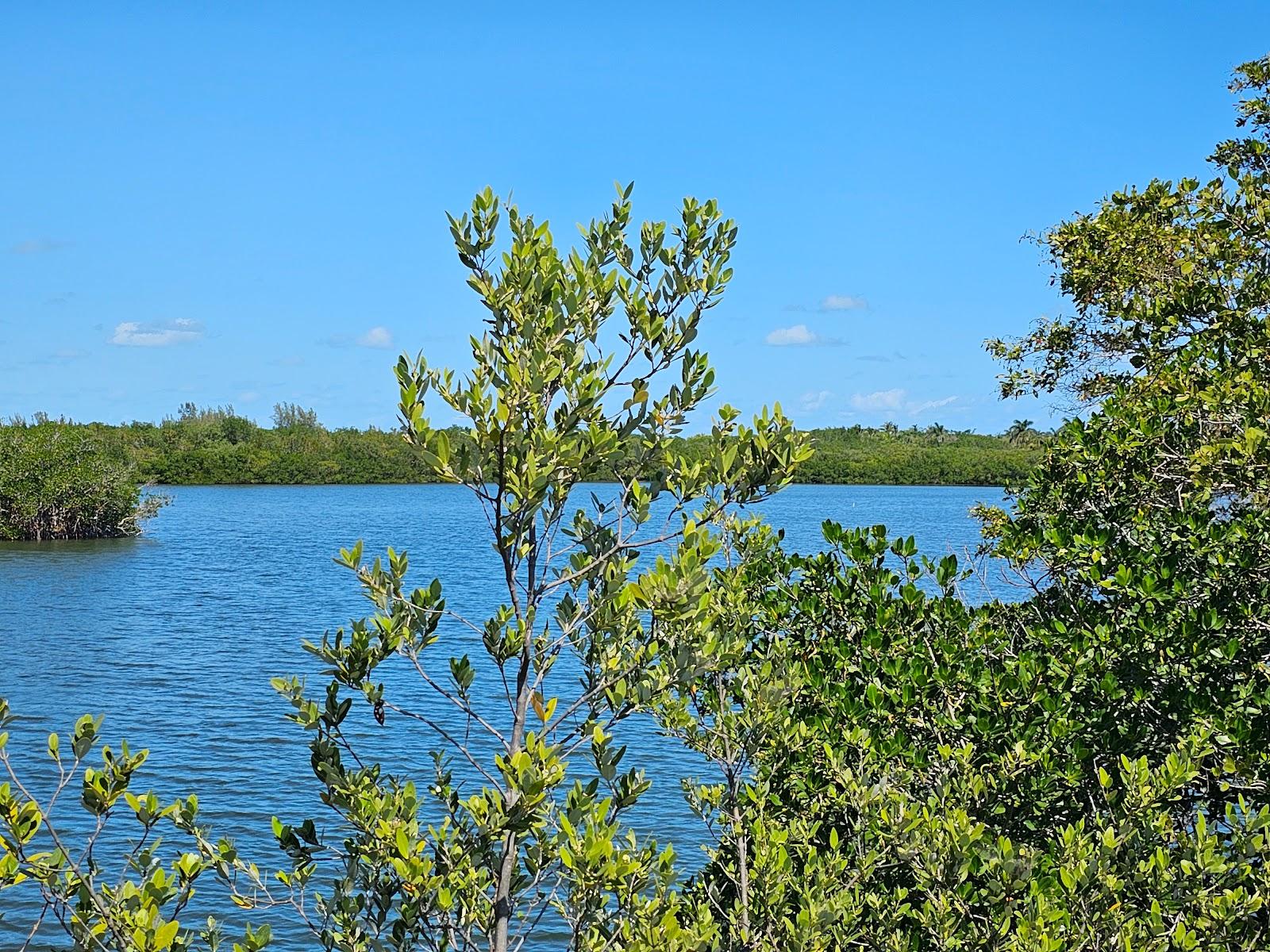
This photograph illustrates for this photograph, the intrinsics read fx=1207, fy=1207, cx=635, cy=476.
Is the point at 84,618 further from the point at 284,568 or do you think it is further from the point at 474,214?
the point at 474,214

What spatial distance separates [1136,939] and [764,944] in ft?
4.53

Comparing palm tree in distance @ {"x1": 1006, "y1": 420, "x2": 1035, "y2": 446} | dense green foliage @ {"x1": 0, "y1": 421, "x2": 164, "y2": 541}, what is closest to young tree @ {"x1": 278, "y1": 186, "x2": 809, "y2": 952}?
palm tree in distance @ {"x1": 1006, "y1": 420, "x2": 1035, "y2": 446}

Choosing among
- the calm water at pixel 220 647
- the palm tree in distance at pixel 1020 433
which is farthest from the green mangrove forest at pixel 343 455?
the palm tree in distance at pixel 1020 433

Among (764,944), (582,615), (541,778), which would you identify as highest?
(582,615)

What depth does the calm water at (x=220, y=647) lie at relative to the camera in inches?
632

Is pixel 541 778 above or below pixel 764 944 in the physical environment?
above

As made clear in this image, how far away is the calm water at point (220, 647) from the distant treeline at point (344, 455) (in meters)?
42.8

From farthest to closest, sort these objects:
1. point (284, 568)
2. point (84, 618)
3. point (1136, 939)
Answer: point (284, 568) < point (84, 618) < point (1136, 939)

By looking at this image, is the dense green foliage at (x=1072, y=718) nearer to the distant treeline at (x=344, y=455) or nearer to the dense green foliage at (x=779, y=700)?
the dense green foliage at (x=779, y=700)

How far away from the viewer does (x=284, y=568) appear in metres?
42.2

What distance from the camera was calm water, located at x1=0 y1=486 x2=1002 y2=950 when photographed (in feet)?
52.6

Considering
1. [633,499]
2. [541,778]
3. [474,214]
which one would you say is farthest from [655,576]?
[474,214]

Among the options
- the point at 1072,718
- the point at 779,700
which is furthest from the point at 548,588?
the point at 1072,718

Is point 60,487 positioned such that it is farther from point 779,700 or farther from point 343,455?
point 343,455
